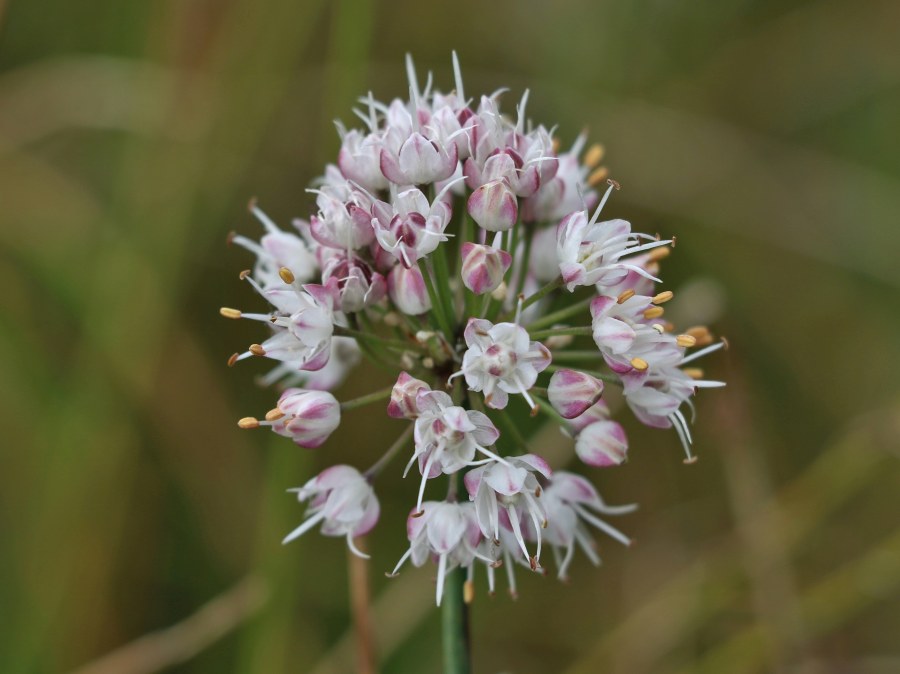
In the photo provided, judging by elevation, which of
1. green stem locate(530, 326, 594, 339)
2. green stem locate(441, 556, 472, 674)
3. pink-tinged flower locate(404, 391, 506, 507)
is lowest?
green stem locate(441, 556, 472, 674)

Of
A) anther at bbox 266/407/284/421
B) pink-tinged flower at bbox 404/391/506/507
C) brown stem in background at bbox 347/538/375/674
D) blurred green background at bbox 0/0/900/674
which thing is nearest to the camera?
pink-tinged flower at bbox 404/391/506/507

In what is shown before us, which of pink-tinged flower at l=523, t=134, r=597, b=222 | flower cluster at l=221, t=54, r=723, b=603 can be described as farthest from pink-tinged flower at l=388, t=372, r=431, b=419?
pink-tinged flower at l=523, t=134, r=597, b=222

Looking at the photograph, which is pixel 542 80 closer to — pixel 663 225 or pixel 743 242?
pixel 663 225

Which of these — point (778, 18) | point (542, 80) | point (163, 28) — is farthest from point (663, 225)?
point (163, 28)

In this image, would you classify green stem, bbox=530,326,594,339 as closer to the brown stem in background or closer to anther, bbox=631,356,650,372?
anther, bbox=631,356,650,372

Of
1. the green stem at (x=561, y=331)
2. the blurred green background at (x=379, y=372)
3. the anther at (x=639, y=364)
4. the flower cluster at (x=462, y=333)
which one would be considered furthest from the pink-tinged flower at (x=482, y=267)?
the blurred green background at (x=379, y=372)

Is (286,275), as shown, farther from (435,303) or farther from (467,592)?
(467,592)

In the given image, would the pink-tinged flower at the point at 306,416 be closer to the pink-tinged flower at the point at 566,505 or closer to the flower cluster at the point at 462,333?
the flower cluster at the point at 462,333
